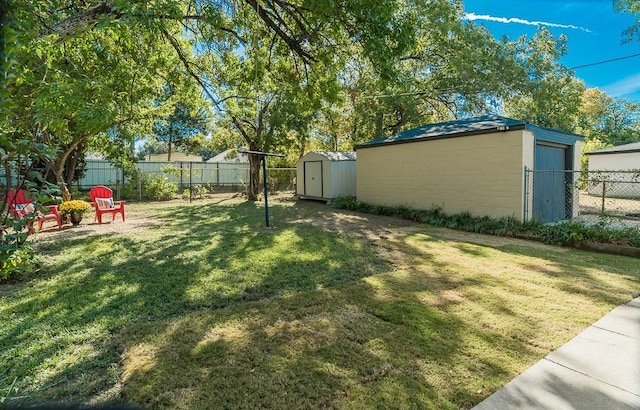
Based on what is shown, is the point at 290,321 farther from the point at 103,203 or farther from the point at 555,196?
the point at 555,196

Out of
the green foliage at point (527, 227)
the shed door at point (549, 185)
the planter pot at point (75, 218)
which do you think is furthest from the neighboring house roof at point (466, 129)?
the planter pot at point (75, 218)

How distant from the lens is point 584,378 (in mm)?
2125

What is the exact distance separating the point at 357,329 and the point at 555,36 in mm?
12855

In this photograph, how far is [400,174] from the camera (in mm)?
10344

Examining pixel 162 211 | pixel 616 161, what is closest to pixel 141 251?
pixel 162 211

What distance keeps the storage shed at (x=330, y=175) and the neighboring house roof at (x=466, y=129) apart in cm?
247

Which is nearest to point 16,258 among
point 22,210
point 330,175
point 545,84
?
point 22,210

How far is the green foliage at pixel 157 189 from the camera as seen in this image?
576 inches

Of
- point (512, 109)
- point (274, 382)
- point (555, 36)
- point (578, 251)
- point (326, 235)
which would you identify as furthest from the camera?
point (512, 109)

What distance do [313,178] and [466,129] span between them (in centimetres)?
695

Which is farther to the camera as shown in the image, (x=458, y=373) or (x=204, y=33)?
(x=204, y=33)

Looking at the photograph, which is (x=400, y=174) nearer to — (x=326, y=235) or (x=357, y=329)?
(x=326, y=235)

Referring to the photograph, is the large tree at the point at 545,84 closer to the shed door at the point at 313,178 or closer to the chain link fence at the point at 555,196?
the chain link fence at the point at 555,196

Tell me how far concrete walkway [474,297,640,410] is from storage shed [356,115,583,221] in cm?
548
